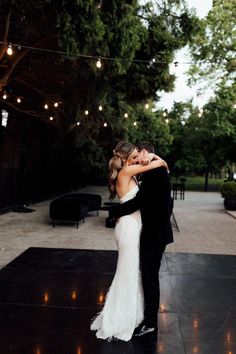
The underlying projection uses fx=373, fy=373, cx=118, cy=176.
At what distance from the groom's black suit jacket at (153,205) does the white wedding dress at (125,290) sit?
0.35 feet

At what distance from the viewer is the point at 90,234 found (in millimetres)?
10461

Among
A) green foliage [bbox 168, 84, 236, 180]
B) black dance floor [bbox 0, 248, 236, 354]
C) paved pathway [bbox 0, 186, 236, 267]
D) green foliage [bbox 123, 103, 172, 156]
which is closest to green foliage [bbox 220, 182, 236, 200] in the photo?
paved pathway [bbox 0, 186, 236, 267]

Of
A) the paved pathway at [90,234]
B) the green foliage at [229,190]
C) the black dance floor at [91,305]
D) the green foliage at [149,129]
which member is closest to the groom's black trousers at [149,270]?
the black dance floor at [91,305]

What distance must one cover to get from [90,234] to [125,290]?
6.48 m

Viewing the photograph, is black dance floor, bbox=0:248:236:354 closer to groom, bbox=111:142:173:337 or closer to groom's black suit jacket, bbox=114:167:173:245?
groom, bbox=111:142:173:337

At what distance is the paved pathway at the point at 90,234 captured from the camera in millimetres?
8688

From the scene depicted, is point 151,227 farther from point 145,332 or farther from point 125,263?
point 145,332

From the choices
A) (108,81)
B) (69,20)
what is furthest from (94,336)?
(108,81)

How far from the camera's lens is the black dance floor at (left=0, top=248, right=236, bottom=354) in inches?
148

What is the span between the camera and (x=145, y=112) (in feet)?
97.0

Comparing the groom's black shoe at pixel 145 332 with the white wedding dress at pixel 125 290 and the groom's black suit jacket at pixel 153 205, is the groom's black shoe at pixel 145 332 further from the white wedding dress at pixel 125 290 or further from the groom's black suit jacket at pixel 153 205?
the groom's black suit jacket at pixel 153 205

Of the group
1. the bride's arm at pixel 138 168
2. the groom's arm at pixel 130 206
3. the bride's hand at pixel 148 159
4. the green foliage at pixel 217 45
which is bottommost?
the groom's arm at pixel 130 206

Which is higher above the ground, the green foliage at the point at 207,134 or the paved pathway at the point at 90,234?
the green foliage at the point at 207,134

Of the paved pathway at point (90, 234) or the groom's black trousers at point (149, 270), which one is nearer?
the groom's black trousers at point (149, 270)
